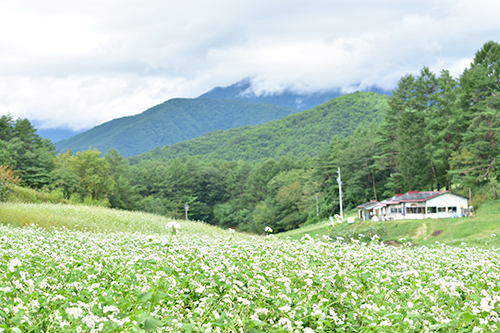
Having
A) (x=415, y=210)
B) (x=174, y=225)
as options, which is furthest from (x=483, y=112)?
(x=174, y=225)

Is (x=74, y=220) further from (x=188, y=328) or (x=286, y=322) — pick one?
(x=286, y=322)

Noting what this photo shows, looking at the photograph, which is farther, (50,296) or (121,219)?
(121,219)

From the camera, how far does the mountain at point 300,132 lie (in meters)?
138

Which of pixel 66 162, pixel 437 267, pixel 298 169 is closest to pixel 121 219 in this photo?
pixel 437 267

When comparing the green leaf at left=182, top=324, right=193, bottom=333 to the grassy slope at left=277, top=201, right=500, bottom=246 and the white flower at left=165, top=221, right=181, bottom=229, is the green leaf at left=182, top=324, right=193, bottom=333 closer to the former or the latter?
the white flower at left=165, top=221, right=181, bottom=229

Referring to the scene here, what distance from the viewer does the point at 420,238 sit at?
3189cm

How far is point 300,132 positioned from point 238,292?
482 ft

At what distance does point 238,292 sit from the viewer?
4.16 metres

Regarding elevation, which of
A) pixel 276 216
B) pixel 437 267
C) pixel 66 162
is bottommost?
pixel 276 216

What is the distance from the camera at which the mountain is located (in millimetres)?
138000

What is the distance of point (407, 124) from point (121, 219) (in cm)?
4422

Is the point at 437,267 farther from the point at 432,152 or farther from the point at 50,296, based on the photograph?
the point at 432,152

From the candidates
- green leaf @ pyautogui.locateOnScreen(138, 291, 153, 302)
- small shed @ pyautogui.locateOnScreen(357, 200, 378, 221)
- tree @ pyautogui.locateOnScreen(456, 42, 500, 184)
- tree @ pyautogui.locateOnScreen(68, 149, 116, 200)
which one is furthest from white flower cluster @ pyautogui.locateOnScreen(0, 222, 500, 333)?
tree @ pyautogui.locateOnScreen(68, 149, 116, 200)

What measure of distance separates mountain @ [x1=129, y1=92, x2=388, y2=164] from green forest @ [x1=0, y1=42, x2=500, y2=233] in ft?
121
